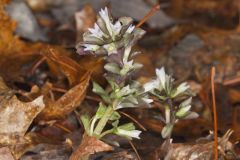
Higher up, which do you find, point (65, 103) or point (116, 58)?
point (116, 58)

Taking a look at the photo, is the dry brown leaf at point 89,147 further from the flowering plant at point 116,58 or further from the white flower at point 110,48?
the white flower at point 110,48

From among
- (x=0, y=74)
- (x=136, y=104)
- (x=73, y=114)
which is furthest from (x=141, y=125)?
(x=0, y=74)

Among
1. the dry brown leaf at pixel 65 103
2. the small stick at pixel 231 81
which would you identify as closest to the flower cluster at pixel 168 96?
the dry brown leaf at pixel 65 103

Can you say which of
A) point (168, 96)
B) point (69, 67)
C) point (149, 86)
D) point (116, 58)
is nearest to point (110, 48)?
point (116, 58)

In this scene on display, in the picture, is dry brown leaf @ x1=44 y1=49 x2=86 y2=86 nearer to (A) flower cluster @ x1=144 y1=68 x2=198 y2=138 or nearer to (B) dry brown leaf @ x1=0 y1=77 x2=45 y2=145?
(B) dry brown leaf @ x1=0 y1=77 x2=45 y2=145

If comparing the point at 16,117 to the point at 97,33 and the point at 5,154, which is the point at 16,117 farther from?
the point at 97,33
